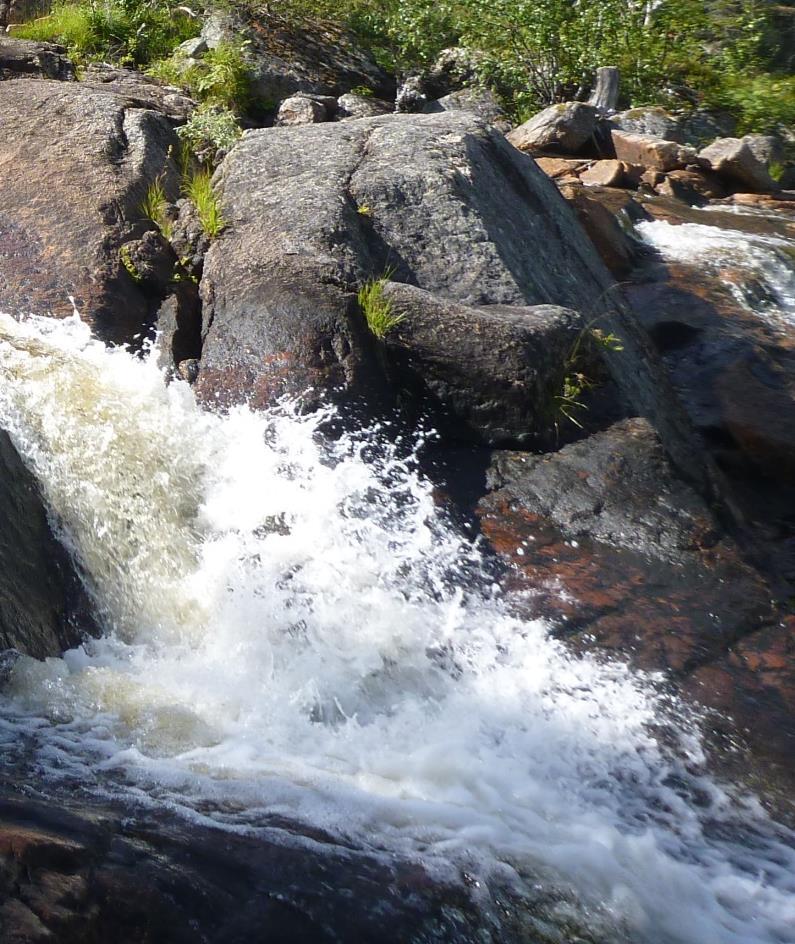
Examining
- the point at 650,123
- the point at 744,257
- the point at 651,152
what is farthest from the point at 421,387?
the point at 650,123

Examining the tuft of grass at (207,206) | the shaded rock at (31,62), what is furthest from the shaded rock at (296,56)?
the tuft of grass at (207,206)

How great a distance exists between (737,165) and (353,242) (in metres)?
7.77

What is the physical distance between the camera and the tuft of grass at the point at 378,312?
5215 mm

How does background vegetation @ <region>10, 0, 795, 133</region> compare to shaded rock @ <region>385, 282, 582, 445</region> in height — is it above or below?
below

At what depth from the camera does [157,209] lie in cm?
625

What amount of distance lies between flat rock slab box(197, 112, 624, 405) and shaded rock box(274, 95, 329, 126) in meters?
2.57

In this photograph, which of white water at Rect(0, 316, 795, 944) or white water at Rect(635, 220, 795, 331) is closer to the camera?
white water at Rect(0, 316, 795, 944)

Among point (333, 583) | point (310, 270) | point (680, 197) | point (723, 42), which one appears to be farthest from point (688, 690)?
point (723, 42)

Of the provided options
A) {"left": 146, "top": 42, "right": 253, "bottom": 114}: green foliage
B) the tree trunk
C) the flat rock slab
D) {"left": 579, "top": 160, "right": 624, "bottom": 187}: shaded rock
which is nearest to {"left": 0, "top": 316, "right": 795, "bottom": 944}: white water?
the flat rock slab

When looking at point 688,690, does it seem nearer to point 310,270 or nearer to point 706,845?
point 706,845

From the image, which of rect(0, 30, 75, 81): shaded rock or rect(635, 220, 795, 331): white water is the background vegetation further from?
rect(635, 220, 795, 331): white water

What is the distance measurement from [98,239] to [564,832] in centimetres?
437

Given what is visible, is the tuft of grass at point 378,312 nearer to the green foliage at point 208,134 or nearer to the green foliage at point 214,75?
the green foliage at point 208,134

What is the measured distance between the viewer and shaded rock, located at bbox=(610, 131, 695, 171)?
11.6m
